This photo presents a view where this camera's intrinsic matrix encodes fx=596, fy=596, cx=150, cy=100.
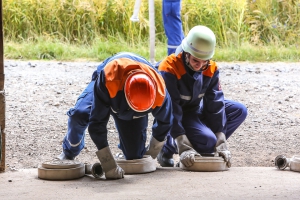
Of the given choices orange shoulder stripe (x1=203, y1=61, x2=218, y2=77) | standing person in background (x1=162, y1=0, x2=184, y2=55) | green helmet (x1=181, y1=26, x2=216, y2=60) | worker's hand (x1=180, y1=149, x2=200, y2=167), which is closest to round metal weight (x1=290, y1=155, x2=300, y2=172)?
worker's hand (x1=180, y1=149, x2=200, y2=167)

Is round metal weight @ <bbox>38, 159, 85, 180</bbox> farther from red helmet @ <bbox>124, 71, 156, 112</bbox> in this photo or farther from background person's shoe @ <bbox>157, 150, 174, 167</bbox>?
background person's shoe @ <bbox>157, 150, 174, 167</bbox>

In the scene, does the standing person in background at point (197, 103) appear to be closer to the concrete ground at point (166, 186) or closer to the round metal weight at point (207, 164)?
the round metal weight at point (207, 164)

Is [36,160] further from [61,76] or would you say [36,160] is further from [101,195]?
[61,76]

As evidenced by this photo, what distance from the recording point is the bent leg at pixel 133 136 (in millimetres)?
4344

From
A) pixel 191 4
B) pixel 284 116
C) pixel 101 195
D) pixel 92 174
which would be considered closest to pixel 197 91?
pixel 92 174

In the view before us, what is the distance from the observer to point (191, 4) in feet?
35.4

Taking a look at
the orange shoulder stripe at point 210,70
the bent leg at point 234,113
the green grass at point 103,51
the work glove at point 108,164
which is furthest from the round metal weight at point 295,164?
the green grass at point 103,51

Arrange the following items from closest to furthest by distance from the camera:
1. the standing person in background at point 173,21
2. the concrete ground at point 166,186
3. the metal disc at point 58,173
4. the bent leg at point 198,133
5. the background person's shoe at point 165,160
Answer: the concrete ground at point 166,186
the metal disc at point 58,173
the bent leg at point 198,133
the background person's shoe at point 165,160
the standing person in background at point 173,21

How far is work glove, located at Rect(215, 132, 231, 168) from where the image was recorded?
4371 mm

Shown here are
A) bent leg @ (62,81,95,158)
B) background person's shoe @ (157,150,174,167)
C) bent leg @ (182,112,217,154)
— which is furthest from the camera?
background person's shoe @ (157,150,174,167)

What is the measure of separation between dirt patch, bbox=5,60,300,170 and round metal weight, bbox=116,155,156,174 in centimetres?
110

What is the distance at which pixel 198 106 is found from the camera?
463 centimetres

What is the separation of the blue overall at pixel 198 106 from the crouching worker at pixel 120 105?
321 mm

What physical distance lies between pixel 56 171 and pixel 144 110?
802 millimetres
